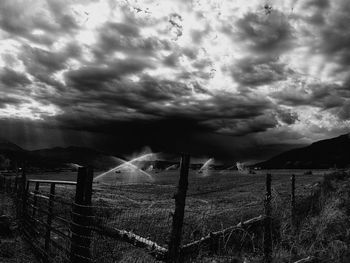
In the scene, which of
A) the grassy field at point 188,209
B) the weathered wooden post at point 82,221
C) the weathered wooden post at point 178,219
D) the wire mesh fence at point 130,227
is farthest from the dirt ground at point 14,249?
the weathered wooden post at point 178,219

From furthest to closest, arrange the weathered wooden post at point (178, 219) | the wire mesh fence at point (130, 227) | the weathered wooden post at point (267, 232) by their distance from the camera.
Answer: the weathered wooden post at point (267, 232), the wire mesh fence at point (130, 227), the weathered wooden post at point (178, 219)

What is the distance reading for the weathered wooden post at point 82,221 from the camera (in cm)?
560

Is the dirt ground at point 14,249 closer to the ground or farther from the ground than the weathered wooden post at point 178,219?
closer to the ground

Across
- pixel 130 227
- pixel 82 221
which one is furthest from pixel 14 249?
pixel 82 221

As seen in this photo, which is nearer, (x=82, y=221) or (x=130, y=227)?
(x=82, y=221)

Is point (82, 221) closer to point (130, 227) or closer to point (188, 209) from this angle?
point (130, 227)

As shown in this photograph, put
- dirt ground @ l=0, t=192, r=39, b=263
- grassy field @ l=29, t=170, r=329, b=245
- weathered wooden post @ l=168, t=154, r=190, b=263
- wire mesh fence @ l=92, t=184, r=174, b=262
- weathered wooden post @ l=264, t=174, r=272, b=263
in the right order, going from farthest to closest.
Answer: grassy field @ l=29, t=170, r=329, b=245 → dirt ground @ l=0, t=192, r=39, b=263 → weathered wooden post @ l=264, t=174, r=272, b=263 → wire mesh fence @ l=92, t=184, r=174, b=262 → weathered wooden post @ l=168, t=154, r=190, b=263

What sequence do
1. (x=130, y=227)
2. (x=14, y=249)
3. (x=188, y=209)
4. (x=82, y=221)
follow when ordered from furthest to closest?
(x=188, y=209) → (x=130, y=227) → (x=14, y=249) → (x=82, y=221)

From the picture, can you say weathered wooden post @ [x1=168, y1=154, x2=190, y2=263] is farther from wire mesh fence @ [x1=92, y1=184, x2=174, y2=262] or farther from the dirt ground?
the dirt ground

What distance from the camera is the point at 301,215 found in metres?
12.5

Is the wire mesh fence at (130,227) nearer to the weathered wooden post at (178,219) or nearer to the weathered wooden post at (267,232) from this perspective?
the weathered wooden post at (178,219)

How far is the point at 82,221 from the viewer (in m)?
5.74

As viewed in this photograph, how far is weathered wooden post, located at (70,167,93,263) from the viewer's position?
560cm

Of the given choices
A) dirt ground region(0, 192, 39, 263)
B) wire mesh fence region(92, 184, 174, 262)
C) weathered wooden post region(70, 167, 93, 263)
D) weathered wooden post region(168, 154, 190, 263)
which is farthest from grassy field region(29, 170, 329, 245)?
dirt ground region(0, 192, 39, 263)
